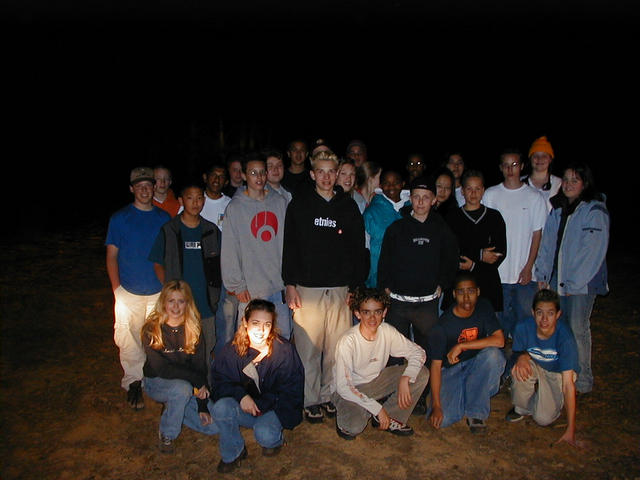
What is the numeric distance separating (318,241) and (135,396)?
7.56 feet

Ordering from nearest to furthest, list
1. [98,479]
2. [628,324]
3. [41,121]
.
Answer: [98,479] < [628,324] < [41,121]

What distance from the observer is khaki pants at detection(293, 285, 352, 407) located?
4516 millimetres

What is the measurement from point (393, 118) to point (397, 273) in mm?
46300

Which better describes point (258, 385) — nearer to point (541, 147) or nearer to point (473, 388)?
point (473, 388)

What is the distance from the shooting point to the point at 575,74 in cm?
3409

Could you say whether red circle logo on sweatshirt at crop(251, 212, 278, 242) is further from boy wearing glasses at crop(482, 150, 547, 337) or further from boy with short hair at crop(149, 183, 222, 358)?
boy wearing glasses at crop(482, 150, 547, 337)

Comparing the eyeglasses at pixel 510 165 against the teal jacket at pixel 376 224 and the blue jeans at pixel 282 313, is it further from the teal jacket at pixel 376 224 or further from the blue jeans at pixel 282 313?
the blue jeans at pixel 282 313

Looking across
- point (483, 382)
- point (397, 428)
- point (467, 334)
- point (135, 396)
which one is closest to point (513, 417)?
point (483, 382)

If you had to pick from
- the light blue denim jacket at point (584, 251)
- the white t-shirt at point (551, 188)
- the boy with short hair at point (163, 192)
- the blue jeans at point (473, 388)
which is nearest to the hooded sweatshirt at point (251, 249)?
the boy with short hair at point (163, 192)

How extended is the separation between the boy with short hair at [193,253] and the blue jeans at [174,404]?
0.51m

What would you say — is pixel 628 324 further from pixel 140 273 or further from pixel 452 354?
pixel 140 273

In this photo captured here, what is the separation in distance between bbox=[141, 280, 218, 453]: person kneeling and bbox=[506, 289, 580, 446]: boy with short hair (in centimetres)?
270

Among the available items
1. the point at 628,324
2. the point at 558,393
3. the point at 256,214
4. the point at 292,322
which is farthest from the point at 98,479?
the point at 628,324

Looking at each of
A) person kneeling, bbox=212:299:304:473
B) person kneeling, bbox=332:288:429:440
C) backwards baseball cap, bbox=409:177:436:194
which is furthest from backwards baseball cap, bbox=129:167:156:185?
backwards baseball cap, bbox=409:177:436:194
